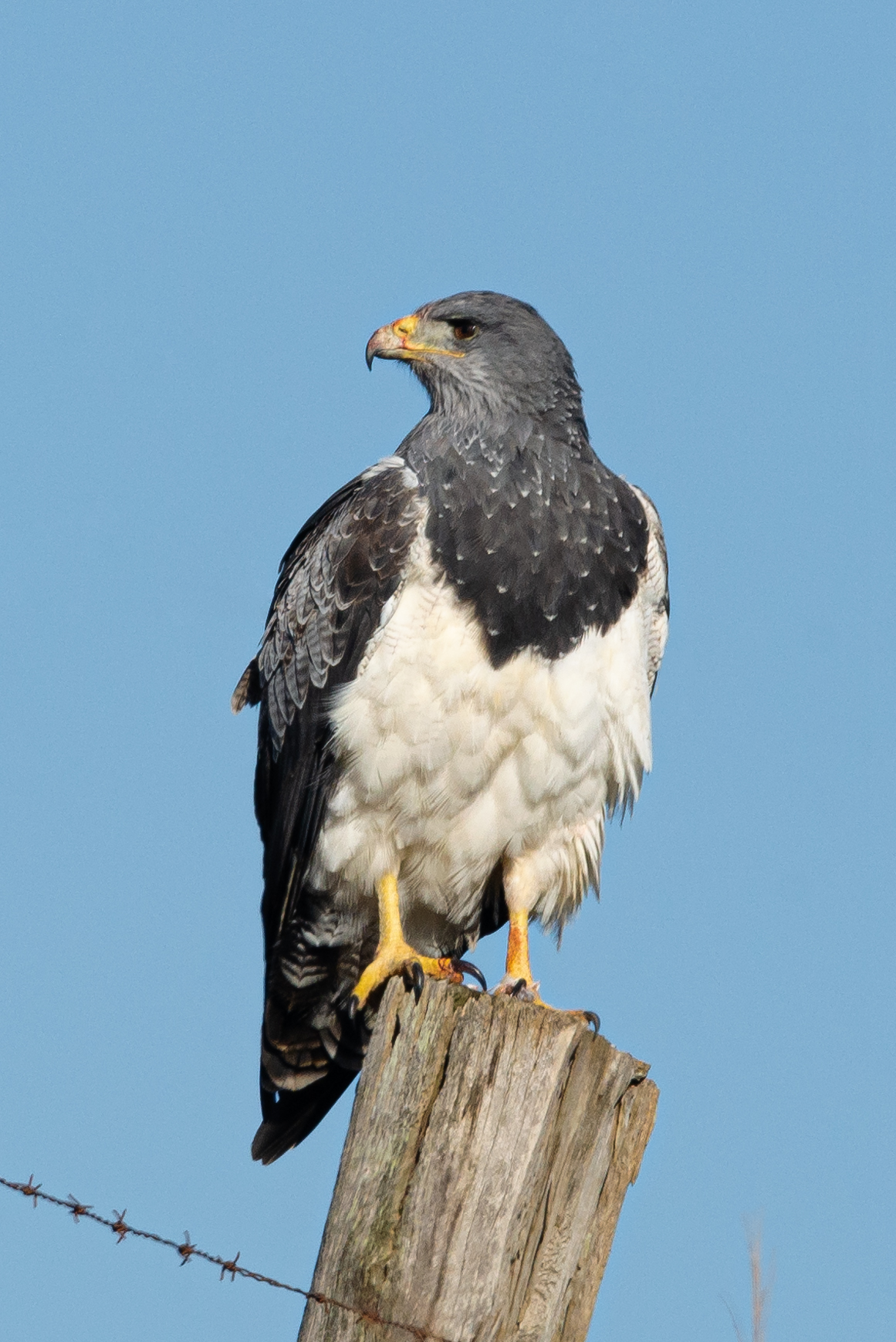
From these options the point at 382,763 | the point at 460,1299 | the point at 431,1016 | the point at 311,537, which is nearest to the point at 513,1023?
the point at 431,1016

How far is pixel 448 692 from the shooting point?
19.0ft

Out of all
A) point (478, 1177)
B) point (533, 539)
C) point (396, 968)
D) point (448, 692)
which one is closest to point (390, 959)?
point (396, 968)

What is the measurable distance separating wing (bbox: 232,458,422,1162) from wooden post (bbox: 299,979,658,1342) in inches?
84.1

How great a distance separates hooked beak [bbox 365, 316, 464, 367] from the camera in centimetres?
681

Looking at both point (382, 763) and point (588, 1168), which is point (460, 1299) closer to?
point (588, 1168)

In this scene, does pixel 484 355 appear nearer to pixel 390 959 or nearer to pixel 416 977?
pixel 390 959

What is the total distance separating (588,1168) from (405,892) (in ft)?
8.63

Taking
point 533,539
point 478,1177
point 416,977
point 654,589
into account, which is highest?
point 654,589

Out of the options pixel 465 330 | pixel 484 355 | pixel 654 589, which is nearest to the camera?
pixel 654 589

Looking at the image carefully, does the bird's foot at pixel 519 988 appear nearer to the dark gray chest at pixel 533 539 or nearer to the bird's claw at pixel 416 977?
the bird's claw at pixel 416 977

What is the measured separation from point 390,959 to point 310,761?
81 centimetres

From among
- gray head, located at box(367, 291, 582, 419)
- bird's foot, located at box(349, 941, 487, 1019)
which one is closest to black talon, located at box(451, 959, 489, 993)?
bird's foot, located at box(349, 941, 487, 1019)

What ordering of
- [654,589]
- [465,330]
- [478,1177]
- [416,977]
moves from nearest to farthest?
1. [478,1177]
2. [416,977]
3. [654,589]
4. [465,330]

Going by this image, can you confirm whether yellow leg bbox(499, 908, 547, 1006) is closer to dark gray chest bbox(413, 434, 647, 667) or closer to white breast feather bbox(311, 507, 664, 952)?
white breast feather bbox(311, 507, 664, 952)
